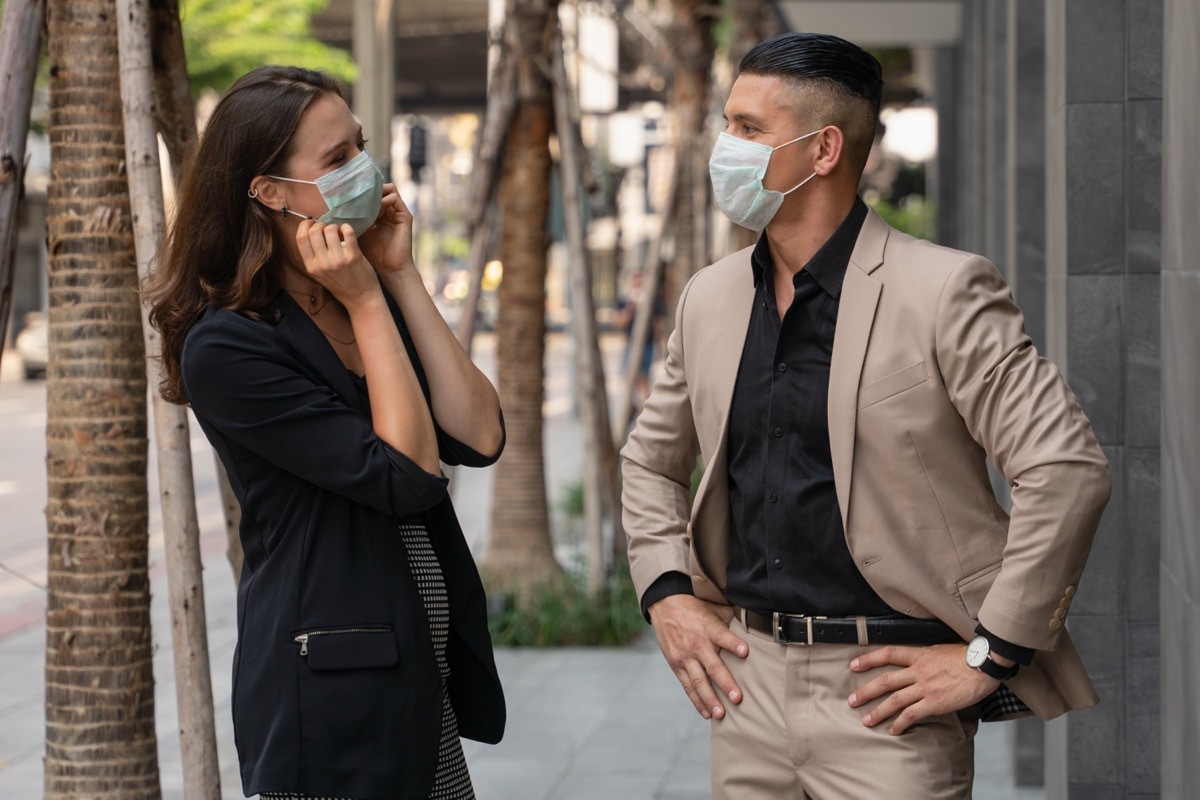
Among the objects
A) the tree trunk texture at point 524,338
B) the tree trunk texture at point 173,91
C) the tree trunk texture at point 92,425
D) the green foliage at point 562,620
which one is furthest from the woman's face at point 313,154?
the tree trunk texture at point 524,338

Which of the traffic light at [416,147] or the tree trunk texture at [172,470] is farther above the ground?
the traffic light at [416,147]

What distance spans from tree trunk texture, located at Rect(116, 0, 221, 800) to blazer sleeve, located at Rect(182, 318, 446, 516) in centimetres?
117

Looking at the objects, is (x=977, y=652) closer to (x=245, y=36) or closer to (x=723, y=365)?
(x=723, y=365)

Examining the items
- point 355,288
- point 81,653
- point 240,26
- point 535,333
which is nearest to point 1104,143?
point 355,288

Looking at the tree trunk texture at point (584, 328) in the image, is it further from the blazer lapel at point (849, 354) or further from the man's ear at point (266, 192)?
the blazer lapel at point (849, 354)

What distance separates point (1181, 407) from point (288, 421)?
163 cm

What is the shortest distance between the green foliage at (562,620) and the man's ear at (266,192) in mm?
5750

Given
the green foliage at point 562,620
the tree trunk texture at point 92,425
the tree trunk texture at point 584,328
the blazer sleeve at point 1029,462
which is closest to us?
the blazer sleeve at point 1029,462

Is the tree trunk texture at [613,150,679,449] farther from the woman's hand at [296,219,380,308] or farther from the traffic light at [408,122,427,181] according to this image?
the woman's hand at [296,219,380,308]

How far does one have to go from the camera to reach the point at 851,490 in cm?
270

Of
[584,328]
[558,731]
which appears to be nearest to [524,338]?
[584,328]

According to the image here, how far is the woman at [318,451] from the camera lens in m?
2.70

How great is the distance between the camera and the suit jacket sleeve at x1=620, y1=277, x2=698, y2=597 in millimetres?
3016

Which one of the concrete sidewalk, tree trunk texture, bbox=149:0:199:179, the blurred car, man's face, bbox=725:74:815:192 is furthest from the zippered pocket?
the blurred car
